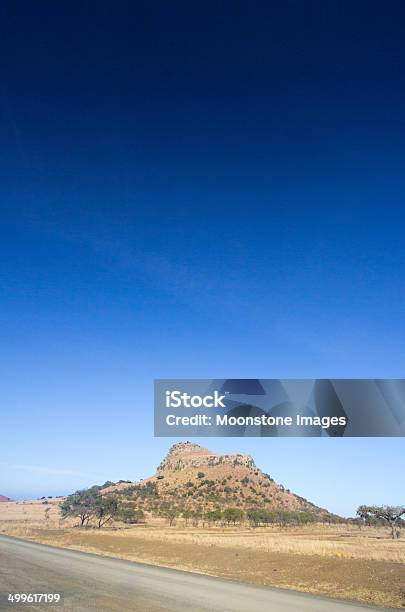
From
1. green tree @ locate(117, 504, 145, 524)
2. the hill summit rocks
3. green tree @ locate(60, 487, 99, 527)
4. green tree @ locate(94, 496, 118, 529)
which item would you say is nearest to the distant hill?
the hill summit rocks

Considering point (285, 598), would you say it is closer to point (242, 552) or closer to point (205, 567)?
point (205, 567)

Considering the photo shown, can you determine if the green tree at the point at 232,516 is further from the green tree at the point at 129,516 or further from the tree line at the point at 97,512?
the tree line at the point at 97,512

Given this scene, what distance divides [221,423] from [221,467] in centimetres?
13943

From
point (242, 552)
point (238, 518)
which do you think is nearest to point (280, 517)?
point (238, 518)

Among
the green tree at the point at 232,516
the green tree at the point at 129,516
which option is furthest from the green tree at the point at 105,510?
the green tree at the point at 232,516

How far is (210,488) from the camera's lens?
142125 mm

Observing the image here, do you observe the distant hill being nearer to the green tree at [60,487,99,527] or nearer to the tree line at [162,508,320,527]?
the tree line at [162,508,320,527]

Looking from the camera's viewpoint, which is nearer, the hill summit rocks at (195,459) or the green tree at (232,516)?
the green tree at (232,516)

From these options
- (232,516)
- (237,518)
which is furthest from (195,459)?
(232,516)

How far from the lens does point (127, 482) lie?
182125mm

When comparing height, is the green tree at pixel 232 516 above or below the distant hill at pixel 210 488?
below

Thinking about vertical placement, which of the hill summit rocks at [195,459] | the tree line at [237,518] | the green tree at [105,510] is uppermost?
the hill summit rocks at [195,459]

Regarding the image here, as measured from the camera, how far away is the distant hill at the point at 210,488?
131000 mm

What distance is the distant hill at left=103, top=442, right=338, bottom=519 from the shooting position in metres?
131
